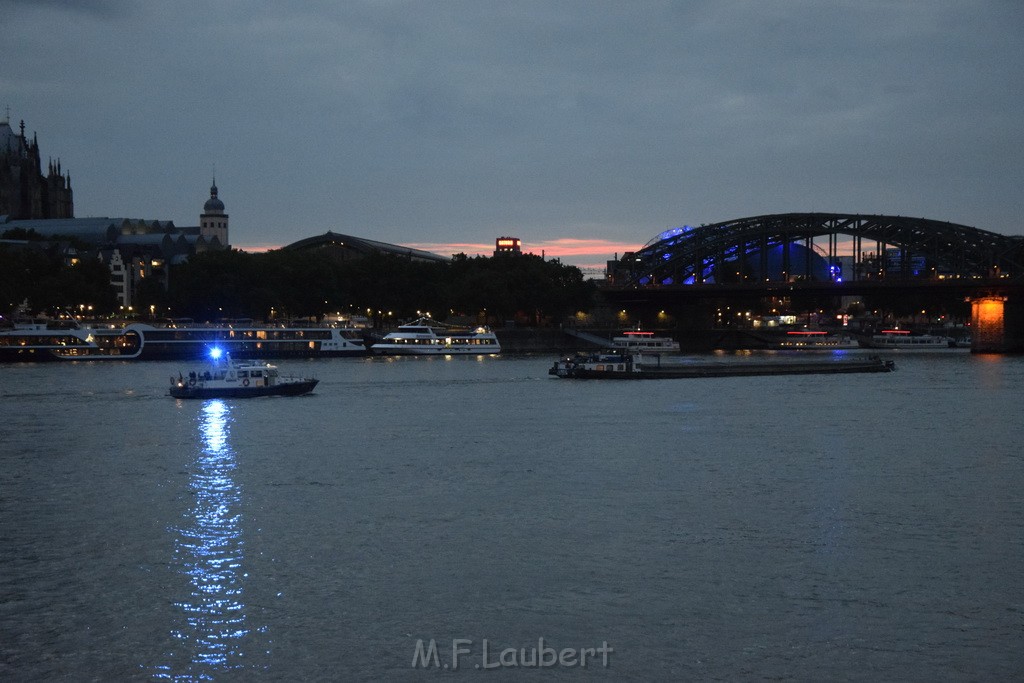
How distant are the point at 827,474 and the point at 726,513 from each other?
7.69 metres

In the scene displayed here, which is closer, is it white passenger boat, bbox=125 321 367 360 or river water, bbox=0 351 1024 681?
river water, bbox=0 351 1024 681

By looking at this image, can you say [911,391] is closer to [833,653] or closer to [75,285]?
[833,653]

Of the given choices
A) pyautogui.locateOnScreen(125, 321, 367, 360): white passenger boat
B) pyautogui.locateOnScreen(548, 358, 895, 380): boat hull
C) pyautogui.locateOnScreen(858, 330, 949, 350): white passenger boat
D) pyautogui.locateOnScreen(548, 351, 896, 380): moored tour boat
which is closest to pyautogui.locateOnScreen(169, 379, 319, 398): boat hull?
pyautogui.locateOnScreen(548, 358, 895, 380): boat hull

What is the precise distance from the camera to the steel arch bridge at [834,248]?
140125 millimetres

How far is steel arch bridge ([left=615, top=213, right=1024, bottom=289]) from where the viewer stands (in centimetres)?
14012

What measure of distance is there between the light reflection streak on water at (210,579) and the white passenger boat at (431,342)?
73287 mm

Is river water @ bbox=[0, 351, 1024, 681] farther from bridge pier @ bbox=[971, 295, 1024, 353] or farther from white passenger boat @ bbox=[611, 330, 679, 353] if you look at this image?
bridge pier @ bbox=[971, 295, 1024, 353]

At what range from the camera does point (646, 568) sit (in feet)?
74.4

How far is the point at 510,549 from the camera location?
80.0ft

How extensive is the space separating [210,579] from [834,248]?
130740 millimetres
